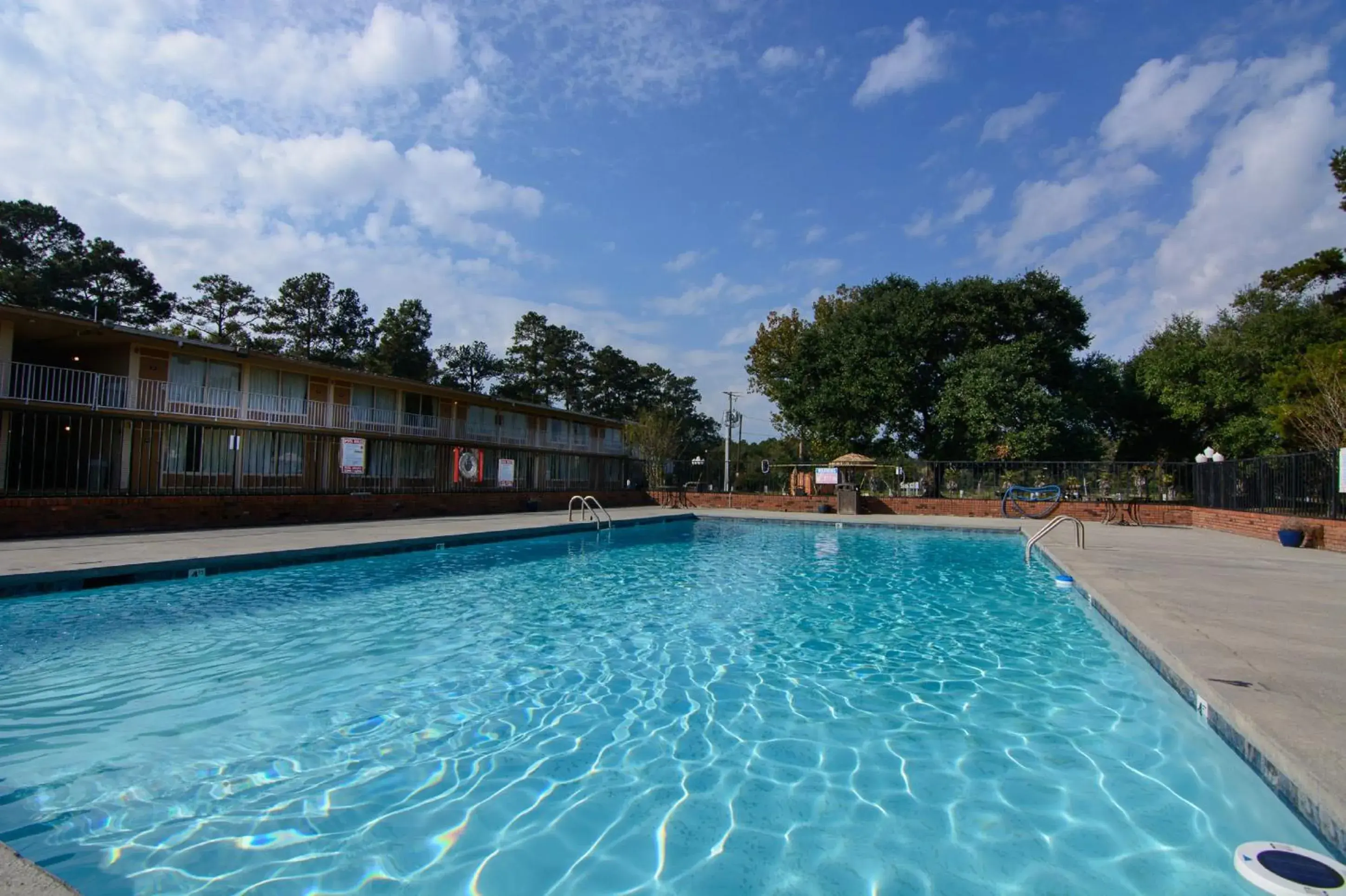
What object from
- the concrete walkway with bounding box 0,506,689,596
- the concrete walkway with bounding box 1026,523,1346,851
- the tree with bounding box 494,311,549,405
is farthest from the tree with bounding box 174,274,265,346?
the concrete walkway with bounding box 1026,523,1346,851

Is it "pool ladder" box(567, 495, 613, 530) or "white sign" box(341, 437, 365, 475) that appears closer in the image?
"white sign" box(341, 437, 365, 475)

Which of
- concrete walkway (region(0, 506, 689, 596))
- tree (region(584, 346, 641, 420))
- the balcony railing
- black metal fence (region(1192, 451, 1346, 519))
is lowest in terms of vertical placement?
concrete walkway (region(0, 506, 689, 596))

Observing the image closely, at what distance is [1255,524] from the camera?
46.5ft

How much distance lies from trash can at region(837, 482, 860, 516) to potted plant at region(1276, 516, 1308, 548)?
1138 centimetres

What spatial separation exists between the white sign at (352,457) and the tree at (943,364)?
1653 cm

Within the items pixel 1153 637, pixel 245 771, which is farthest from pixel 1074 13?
pixel 245 771

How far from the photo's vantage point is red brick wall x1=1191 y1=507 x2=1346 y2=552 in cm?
1138

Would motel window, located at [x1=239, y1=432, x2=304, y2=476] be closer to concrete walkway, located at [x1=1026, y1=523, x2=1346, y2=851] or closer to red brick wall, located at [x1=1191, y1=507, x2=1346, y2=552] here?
concrete walkway, located at [x1=1026, y1=523, x2=1346, y2=851]

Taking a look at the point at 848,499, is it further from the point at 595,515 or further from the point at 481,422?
the point at 481,422

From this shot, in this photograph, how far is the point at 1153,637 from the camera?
478 centimetres

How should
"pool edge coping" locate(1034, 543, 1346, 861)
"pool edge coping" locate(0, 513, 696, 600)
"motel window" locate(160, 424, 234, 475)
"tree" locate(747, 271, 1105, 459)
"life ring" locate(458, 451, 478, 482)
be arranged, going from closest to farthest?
"pool edge coping" locate(1034, 543, 1346, 861)
"pool edge coping" locate(0, 513, 696, 600)
"motel window" locate(160, 424, 234, 475)
"life ring" locate(458, 451, 478, 482)
"tree" locate(747, 271, 1105, 459)

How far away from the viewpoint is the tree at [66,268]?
2942 centimetres

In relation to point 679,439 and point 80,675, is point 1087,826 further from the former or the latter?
point 679,439

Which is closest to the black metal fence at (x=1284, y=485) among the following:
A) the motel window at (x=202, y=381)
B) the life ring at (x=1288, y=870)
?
the life ring at (x=1288, y=870)
